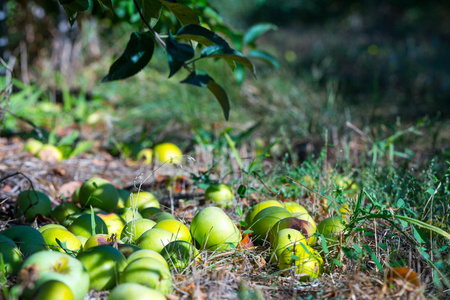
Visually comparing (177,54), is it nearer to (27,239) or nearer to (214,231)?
(214,231)

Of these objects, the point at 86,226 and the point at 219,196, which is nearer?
the point at 86,226

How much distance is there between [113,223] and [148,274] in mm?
551

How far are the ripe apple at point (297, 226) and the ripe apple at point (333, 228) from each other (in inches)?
2.1

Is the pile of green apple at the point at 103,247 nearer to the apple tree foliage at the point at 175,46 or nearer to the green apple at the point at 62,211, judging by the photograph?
the green apple at the point at 62,211

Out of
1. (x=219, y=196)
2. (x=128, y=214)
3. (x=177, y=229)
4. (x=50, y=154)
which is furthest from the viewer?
(x=50, y=154)

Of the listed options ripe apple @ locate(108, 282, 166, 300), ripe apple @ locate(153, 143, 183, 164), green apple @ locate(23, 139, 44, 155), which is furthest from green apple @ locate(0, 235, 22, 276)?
green apple @ locate(23, 139, 44, 155)

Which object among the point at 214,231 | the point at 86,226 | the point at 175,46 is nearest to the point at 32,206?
the point at 86,226

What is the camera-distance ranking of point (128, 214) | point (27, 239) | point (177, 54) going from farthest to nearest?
point (128, 214), point (27, 239), point (177, 54)

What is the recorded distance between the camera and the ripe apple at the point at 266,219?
154 centimetres

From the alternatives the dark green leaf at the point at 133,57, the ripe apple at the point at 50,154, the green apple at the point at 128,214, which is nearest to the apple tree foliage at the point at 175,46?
the dark green leaf at the point at 133,57

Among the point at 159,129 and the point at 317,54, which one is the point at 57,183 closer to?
the point at 159,129

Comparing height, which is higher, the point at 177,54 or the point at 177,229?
the point at 177,54

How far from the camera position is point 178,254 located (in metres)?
1.32

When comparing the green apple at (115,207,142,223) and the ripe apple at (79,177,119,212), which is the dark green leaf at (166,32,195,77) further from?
the ripe apple at (79,177,119,212)
